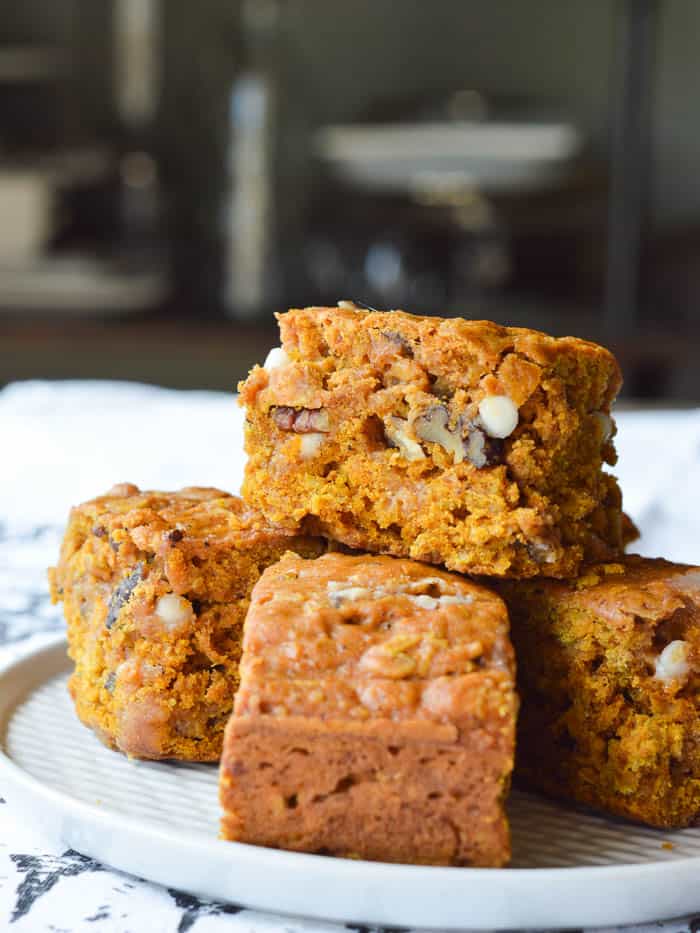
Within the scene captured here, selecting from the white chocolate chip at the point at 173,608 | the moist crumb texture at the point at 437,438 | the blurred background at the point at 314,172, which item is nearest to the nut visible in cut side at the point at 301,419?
the moist crumb texture at the point at 437,438

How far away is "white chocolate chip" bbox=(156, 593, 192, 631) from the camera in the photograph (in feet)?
4.20

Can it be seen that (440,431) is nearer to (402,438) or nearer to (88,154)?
(402,438)

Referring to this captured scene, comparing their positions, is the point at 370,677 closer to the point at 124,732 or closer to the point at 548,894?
the point at 548,894

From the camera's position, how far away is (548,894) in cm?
97

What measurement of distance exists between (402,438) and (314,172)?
4137 mm

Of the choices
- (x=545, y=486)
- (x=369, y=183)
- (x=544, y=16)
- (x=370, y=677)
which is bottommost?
→ (x=370, y=677)

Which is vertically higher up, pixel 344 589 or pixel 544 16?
pixel 544 16

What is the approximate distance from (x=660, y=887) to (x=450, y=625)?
26cm

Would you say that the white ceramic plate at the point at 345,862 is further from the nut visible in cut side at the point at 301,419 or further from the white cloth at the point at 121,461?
the white cloth at the point at 121,461

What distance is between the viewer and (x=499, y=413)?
1.18m

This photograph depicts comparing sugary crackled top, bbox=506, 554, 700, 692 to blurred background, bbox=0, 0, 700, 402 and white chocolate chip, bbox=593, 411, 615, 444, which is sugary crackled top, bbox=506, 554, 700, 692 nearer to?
white chocolate chip, bbox=593, 411, 615, 444

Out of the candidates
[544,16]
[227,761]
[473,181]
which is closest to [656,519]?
[227,761]

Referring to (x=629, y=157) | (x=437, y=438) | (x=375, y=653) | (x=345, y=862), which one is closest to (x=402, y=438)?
(x=437, y=438)

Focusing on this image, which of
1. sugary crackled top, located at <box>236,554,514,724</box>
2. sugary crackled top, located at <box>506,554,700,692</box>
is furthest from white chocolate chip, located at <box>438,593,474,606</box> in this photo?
sugary crackled top, located at <box>506,554,700,692</box>
